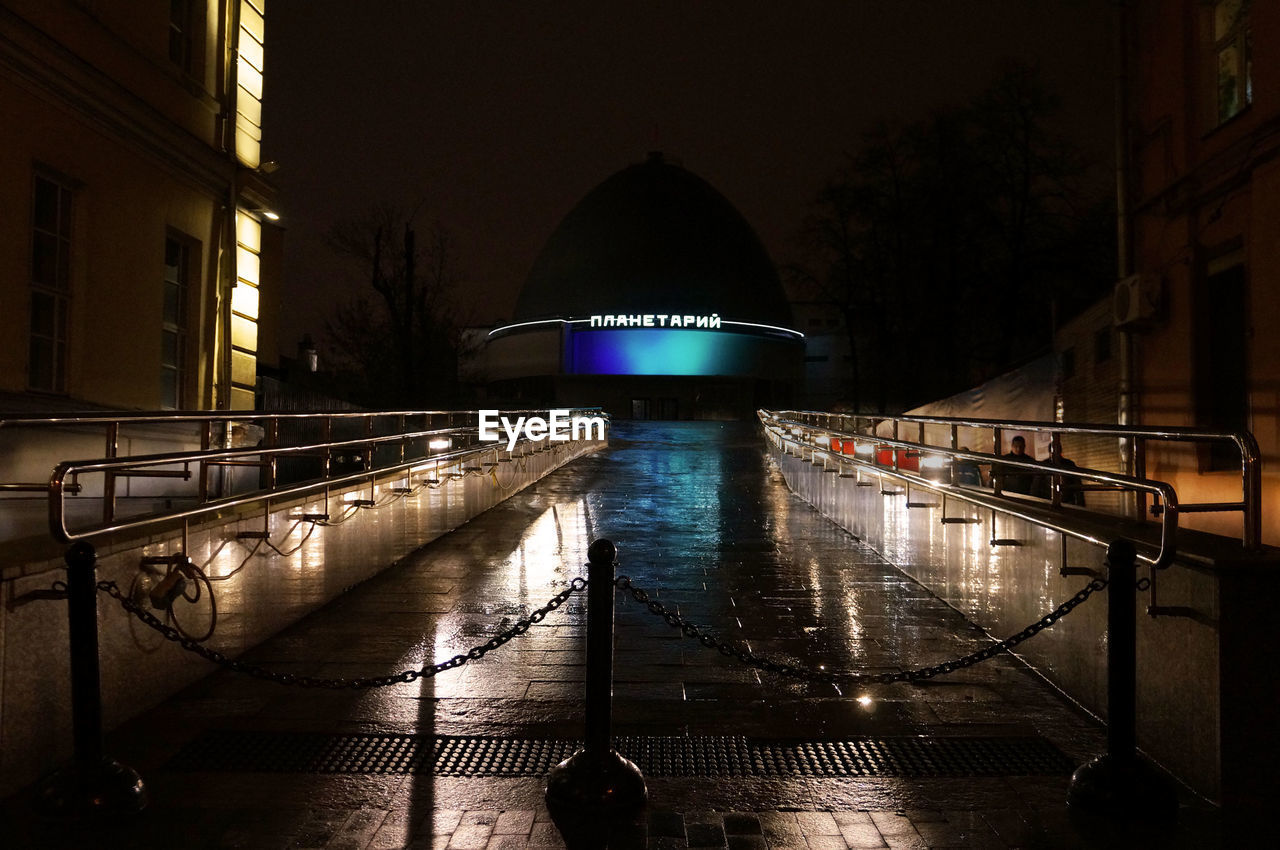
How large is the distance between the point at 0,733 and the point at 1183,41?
14.0 m

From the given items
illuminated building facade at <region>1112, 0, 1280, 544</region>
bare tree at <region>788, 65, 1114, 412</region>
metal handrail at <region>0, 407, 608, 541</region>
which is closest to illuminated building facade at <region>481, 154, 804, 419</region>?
bare tree at <region>788, 65, 1114, 412</region>

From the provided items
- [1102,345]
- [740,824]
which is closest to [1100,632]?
[740,824]

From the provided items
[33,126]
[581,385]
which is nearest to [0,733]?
[33,126]

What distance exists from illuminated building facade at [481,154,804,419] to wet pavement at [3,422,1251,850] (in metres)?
53.8

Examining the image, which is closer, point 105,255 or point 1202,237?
point 105,255

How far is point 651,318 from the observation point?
62875mm

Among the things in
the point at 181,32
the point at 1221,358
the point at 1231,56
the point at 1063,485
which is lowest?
the point at 1063,485

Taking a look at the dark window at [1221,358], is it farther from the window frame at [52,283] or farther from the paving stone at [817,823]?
the window frame at [52,283]

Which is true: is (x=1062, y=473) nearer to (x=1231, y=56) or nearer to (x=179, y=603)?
(x=179, y=603)

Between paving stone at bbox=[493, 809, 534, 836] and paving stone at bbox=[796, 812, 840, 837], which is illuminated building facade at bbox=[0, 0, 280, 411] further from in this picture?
paving stone at bbox=[796, 812, 840, 837]

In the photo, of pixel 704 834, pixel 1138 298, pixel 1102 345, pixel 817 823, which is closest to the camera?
pixel 704 834

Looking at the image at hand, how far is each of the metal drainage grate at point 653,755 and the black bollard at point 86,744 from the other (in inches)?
20.0

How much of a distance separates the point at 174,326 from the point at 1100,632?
36.9 feet

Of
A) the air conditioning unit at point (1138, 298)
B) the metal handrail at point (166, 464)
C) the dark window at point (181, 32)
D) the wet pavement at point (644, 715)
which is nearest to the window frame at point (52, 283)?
the metal handrail at point (166, 464)
